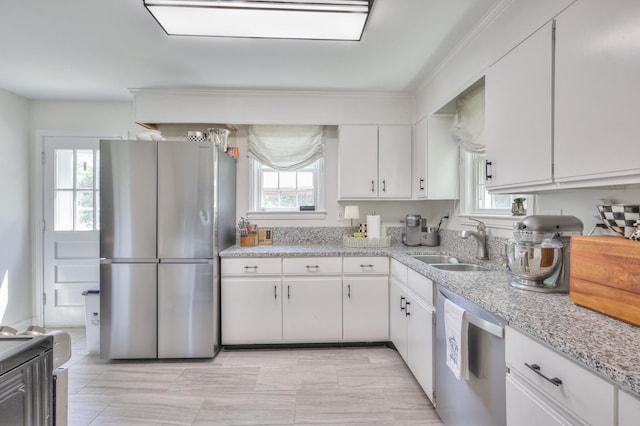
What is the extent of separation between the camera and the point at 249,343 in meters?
2.75

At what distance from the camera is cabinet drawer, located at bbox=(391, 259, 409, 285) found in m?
2.41

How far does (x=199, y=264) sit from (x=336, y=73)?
200cm

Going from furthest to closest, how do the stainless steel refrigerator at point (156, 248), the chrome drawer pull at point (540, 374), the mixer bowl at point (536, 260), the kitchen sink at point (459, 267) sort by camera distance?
the stainless steel refrigerator at point (156, 248), the kitchen sink at point (459, 267), the mixer bowl at point (536, 260), the chrome drawer pull at point (540, 374)

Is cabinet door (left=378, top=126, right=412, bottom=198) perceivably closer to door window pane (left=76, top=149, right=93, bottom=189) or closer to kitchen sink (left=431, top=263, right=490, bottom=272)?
kitchen sink (left=431, top=263, right=490, bottom=272)

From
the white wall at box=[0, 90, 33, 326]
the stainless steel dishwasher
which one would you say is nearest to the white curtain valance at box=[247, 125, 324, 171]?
the stainless steel dishwasher

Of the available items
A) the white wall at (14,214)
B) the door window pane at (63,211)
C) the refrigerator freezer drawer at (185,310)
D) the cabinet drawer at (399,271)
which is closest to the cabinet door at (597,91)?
the cabinet drawer at (399,271)

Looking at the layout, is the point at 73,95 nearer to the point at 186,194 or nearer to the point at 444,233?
the point at 186,194

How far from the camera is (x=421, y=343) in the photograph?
2.07 m

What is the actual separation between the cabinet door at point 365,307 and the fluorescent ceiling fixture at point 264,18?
6.42 ft

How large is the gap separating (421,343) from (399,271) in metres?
0.62

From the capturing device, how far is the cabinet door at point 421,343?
193cm

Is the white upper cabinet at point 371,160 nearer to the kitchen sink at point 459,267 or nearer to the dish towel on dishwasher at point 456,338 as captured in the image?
the kitchen sink at point 459,267

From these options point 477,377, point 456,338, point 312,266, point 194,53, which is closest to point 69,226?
point 194,53

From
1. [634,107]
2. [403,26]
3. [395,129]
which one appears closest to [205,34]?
[403,26]
